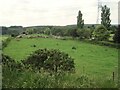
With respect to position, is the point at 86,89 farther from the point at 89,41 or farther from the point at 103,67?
the point at 89,41

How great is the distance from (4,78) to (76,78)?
10.9 ft

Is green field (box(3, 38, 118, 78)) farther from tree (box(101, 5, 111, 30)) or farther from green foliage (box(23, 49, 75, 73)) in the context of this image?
tree (box(101, 5, 111, 30))

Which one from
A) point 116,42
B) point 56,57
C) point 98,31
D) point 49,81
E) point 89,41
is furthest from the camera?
point 98,31

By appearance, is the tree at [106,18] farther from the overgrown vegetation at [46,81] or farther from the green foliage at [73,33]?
the overgrown vegetation at [46,81]

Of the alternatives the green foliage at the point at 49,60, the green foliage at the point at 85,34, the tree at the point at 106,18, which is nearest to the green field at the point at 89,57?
the green foliage at the point at 49,60

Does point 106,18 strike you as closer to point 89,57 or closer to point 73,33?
point 73,33

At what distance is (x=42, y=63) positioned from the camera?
94.1 ft

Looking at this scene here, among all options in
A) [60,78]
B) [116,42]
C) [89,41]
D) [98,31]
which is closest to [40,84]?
[60,78]

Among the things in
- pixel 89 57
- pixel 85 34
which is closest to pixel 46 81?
pixel 89 57

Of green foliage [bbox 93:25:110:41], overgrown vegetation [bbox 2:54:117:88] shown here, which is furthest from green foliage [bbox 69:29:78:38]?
overgrown vegetation [bbox 2:54:117:88]

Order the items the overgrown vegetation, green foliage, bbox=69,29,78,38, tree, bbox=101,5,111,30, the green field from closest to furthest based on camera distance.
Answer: the overgrown vegetation < the green field < tree, bbox=101,5,111,30 < green foliage, bbox=69,29,78,38

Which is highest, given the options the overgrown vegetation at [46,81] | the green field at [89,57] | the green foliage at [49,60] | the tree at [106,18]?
the tree at [106,18]

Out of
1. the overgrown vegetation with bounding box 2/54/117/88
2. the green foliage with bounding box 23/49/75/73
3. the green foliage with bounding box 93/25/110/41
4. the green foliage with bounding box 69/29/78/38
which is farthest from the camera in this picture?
the green foliage with bounding box 69/29/78/38

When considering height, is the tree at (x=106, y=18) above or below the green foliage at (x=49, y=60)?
above
